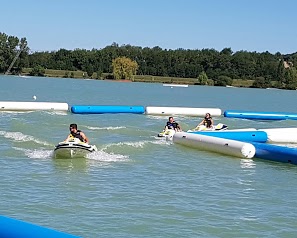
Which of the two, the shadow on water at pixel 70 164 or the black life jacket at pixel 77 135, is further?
the black life jacket at pixel 77 135

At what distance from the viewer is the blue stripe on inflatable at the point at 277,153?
14.8 meters

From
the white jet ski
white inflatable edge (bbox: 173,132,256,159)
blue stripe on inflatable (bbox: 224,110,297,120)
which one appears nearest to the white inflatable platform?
blue stripe on inflatable (bbox: 224,110,297,120)

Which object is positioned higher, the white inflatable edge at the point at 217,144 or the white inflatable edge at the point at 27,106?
the white inflatable edge at the point at 27,106

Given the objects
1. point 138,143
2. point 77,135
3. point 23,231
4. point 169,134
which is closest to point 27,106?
point 169,134

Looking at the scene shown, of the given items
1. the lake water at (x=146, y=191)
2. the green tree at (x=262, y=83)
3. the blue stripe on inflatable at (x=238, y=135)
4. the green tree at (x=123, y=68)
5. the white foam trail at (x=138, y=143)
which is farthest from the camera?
the green tree at (x=262, y=83)

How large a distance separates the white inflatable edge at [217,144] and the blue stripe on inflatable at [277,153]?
8.2 inches

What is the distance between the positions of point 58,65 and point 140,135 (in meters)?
88.5

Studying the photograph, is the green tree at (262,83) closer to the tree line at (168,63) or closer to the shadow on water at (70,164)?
the tree line at (168,63)

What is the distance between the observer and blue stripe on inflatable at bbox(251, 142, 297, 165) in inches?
581

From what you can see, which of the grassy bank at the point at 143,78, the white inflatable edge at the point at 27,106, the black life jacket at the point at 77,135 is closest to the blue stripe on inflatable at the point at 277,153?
the black life jacket at the point at 77,135

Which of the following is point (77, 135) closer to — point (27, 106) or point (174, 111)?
point (27, 106)

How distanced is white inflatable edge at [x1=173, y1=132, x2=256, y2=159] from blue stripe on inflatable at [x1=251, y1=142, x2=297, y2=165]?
0.68ft

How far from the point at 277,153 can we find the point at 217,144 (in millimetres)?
1669

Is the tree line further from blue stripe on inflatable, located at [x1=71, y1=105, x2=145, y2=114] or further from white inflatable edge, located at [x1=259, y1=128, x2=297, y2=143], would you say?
white inflatable edge, located at [x1=259, y1=128, x2=297, y2=143]
